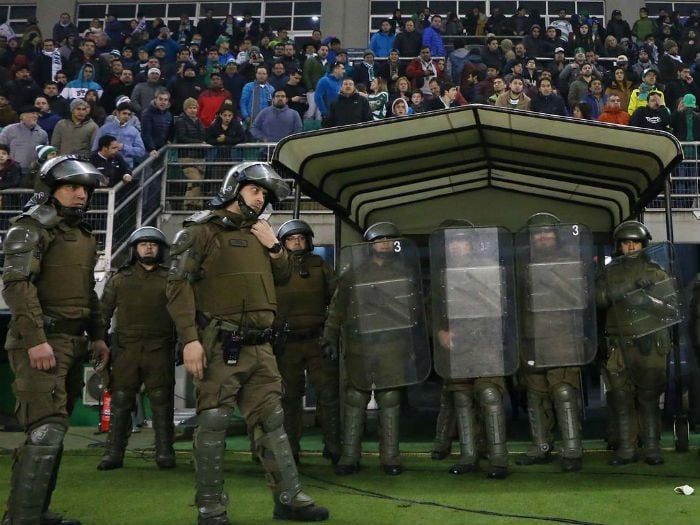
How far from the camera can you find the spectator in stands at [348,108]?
1148 cm

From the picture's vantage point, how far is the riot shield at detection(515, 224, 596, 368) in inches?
255

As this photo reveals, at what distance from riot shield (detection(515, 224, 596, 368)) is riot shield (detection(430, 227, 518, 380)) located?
0.19m

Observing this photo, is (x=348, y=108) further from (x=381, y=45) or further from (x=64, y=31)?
(x=64, y=31)

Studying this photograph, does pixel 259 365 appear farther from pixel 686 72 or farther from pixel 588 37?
pixel 588 37

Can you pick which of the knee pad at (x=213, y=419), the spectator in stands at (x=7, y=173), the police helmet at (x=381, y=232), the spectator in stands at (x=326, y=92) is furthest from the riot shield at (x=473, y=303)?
the spectator in stands at (x=326, y=92)

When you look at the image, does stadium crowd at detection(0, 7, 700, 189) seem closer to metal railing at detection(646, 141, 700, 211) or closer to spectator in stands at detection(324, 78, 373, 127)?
spectator in stands at detection(324, 78, 373, 127)

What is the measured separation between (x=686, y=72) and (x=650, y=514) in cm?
1017

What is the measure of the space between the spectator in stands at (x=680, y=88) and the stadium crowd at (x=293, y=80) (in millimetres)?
21

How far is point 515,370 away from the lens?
250 inches

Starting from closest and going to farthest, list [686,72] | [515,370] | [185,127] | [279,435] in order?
[279,435] → [515,370] → [185,127] → [686,72]

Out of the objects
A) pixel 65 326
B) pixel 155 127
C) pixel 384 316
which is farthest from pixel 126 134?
pixel 65 326

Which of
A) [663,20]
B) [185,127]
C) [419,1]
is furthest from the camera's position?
[419,1]

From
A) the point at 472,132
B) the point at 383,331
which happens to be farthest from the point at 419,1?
the point at 383,331

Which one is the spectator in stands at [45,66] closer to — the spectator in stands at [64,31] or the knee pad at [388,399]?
the spectator in stands at [64,31]
